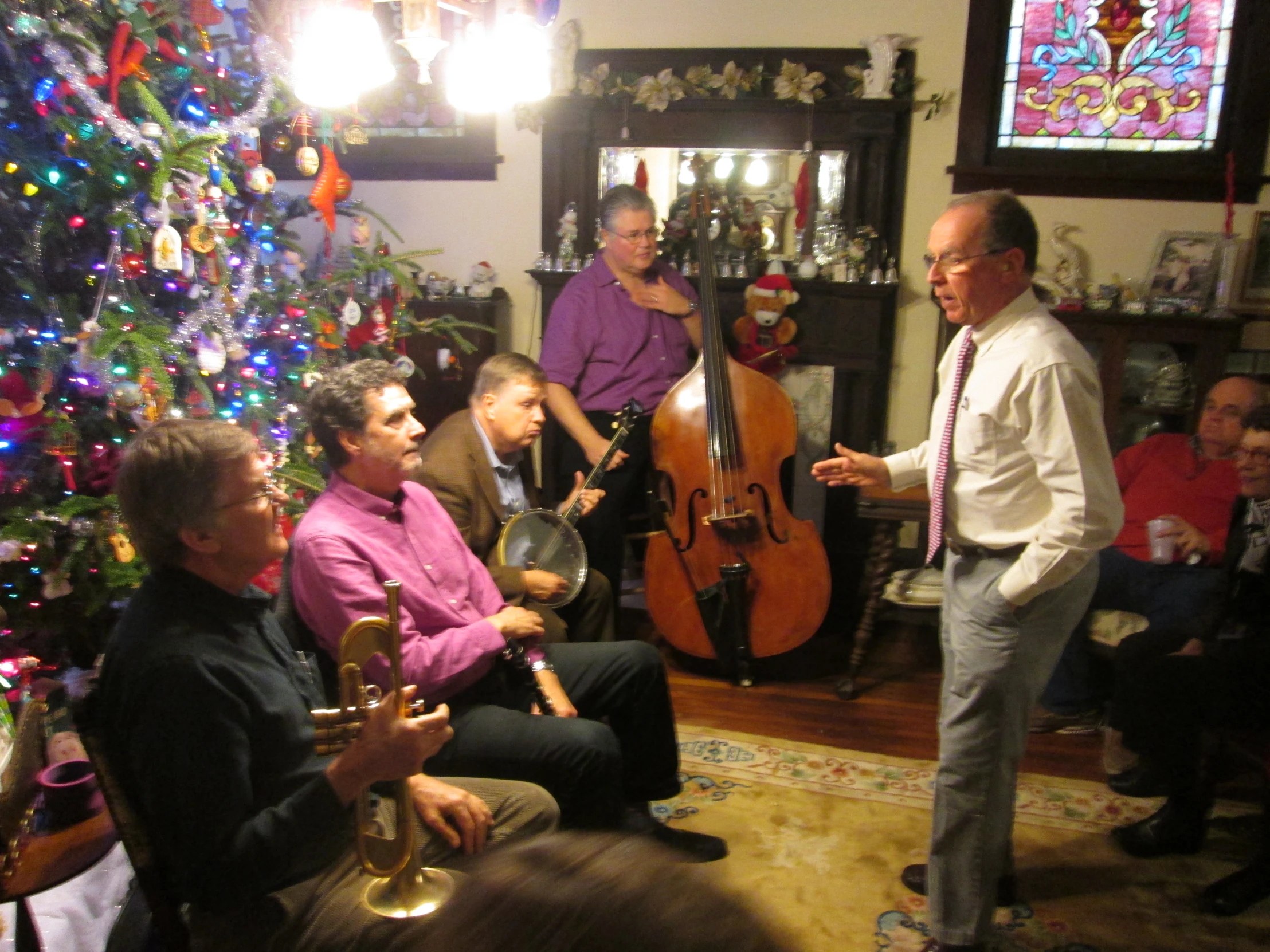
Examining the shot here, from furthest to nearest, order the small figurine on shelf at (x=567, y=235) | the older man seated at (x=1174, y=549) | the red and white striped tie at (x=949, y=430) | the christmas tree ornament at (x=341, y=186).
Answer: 1. the small figurine on shelf at (x=567, y=235)
2. the christmas tree ornament at (x=341, y=186)
3. the older man seated at (x=1174, y=549)
4. the red and white striped tie at (x=949, y=430)

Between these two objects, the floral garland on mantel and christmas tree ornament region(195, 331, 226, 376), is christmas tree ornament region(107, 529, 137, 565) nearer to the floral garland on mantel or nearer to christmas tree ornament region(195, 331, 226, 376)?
christmas tree ornament region(195, 331, 226, 376)

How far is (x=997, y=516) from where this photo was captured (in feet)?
5.68

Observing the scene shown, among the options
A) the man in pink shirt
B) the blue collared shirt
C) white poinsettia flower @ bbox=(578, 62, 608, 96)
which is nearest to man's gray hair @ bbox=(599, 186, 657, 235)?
white poinsettia flower @ bbox=(578, 62, 608, 96)

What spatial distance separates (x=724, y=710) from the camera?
298 centimetres

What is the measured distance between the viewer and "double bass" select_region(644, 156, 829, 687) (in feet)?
9.48

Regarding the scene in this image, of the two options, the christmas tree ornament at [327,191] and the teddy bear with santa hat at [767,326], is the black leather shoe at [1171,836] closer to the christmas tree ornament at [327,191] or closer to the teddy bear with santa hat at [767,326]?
the teddy bear with santa hat at [767,326]

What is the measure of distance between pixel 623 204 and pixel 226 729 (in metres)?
2.42

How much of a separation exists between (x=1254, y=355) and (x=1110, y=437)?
2.15 ft

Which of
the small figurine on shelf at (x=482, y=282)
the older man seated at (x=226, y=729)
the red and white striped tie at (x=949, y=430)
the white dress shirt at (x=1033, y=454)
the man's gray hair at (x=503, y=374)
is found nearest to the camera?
the older man seated at (x=226, y=729)

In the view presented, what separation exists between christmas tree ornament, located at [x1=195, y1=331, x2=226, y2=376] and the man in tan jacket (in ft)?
2.17

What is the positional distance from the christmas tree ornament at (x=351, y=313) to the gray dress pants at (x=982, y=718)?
2041mm

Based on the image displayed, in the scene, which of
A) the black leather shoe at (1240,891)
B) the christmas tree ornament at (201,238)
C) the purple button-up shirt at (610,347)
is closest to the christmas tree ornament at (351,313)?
the christmas tree ornament at (201,238)

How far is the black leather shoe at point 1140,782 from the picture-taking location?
251 cm

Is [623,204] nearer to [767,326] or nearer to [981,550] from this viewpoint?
[767,326]
